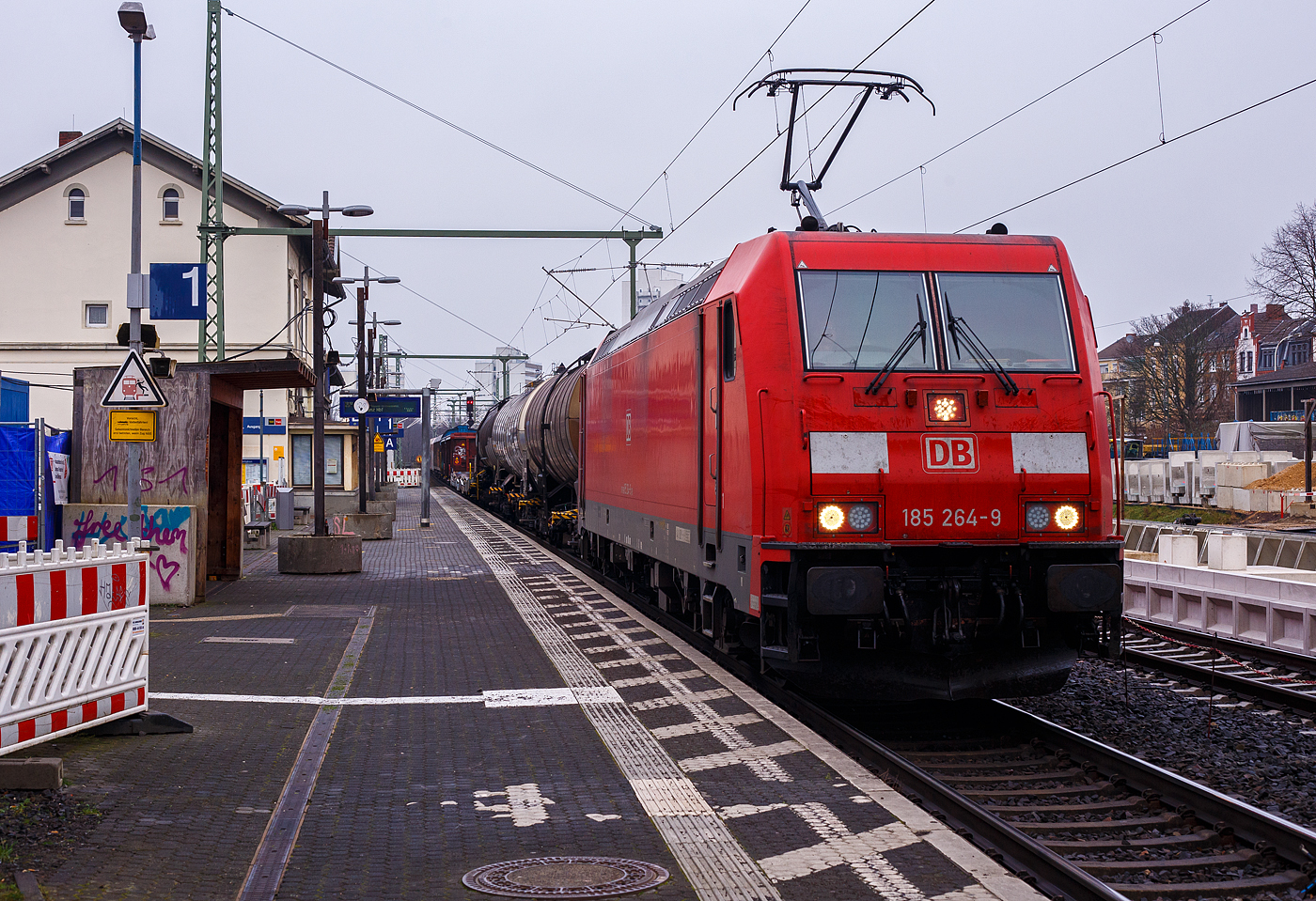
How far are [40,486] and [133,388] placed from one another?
308 cm

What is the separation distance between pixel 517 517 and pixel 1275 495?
21.9 meters

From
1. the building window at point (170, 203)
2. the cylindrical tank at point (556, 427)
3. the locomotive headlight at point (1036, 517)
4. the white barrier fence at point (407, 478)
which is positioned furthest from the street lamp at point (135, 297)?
the white barrier fence at point (407, 478)

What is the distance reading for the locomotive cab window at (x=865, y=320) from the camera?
8.45m

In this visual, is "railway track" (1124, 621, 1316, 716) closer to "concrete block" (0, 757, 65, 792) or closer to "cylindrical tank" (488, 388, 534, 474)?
"concrete block" (0, 757, 65, 792)

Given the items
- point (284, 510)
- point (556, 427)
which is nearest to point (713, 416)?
point (556, 427)

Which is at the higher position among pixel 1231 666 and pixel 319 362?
pixel 319 362

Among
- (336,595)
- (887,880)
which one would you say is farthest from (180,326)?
(887,880)

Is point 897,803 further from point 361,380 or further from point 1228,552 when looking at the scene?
point 361,380

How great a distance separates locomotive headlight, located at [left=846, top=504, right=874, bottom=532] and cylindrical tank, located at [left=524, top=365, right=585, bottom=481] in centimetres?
1128

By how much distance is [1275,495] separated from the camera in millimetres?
35750

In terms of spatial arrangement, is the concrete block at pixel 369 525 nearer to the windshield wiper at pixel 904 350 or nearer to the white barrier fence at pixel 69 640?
the white barrier fence at pixel 69 640

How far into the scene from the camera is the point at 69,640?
719 centimetres

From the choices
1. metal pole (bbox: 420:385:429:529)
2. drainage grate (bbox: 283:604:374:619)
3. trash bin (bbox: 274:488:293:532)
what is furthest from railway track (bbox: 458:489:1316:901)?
metal pole (bbox: 420:385:429:529)

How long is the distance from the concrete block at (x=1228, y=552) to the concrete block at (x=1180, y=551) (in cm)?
89
